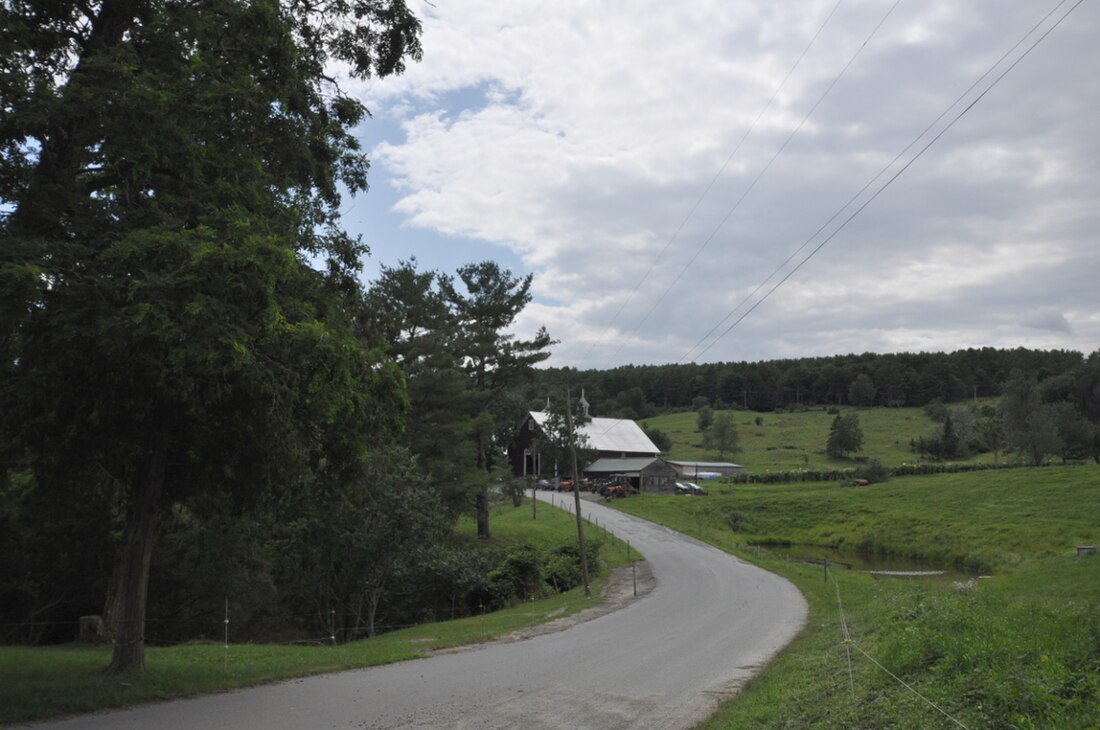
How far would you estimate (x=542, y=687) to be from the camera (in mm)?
Answer: 12977

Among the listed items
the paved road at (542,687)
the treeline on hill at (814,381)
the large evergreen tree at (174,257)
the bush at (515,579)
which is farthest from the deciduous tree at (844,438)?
the large evergreen tree at (174,257)

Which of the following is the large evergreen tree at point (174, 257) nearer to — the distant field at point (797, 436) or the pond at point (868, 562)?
the pond at point (868, 562)

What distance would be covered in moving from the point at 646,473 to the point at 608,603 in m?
54.5

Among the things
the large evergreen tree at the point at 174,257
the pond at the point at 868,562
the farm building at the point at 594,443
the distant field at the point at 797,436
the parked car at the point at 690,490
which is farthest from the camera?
the distant field at the point at 797,436

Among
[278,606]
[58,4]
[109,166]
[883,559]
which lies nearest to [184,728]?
[109,166]

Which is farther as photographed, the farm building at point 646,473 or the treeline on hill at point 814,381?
the treeline on hill at point 814,381

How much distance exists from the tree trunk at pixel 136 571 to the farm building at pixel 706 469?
87960 millimetres

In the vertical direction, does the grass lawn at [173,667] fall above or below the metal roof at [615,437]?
below

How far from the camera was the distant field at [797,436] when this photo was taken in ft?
350

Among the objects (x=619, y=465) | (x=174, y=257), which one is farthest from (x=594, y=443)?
(x=174, y=257)

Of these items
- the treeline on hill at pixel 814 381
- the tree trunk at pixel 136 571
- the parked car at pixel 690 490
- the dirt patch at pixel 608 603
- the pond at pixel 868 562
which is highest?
the treeline on hill at pixel 814 381

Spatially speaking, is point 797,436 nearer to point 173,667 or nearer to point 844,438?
point 844,438

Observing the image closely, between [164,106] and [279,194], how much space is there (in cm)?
380

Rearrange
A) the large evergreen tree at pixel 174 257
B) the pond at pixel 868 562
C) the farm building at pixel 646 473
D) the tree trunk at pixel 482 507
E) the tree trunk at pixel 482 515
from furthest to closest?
the farm building at pixel 646 473 < the tree trunk at pixel 482 515 < the tree trunk at pixel 482 507 < the pond at pixel 868 562 < the large evergreen tree at pixel 174 257
